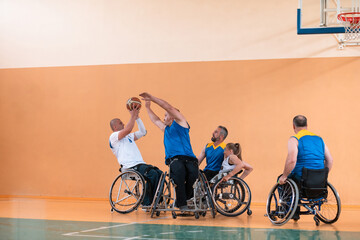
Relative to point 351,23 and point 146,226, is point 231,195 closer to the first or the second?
point 146,226

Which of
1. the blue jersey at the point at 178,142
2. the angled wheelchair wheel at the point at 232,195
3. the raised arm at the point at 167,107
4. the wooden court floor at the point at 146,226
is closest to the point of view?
the wooden court floor at the point at 146,226

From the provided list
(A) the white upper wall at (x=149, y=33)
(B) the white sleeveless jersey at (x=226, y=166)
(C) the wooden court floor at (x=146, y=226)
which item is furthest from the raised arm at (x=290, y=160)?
(A) the white upper wall at (x=149, y=33)

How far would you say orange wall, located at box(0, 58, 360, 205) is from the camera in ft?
23.2

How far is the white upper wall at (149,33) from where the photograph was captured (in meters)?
7.30

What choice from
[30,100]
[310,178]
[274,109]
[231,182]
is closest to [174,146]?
[231,182]

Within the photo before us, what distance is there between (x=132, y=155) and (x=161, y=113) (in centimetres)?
178

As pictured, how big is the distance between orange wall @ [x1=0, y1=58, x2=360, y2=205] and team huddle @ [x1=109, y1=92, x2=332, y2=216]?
4.62 ft

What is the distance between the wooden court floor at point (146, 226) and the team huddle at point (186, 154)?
0.44 meters

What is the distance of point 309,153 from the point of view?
15.9ft

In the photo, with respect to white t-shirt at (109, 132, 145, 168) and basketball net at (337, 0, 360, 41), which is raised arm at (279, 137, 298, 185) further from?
white t-shirt at (109, 132, 145, 168)

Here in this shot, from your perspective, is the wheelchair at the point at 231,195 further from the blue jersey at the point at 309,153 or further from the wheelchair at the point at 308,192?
the blue jersey at the point at 309,153

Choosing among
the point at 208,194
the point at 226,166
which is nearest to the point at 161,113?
the point at 226,166

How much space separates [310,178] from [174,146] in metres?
1.41

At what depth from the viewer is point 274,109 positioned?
23.8 ft
